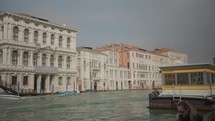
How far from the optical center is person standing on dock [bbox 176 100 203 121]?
3.41 metres

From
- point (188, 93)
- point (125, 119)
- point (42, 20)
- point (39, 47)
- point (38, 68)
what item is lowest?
point (125, 119)

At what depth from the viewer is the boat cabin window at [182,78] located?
14.0 meters

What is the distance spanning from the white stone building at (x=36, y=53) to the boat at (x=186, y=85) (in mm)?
22382

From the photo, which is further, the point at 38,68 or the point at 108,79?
the point at 108,79

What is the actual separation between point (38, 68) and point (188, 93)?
25.1 meters

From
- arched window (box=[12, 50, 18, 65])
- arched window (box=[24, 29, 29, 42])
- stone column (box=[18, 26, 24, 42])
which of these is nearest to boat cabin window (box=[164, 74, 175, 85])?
arched window (box=[12, 50, 18, 65])

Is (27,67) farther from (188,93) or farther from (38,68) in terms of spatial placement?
(188,93)

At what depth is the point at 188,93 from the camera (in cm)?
1379

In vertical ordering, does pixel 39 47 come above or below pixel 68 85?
above

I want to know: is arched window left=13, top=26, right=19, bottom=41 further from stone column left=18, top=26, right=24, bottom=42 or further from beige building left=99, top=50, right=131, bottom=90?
beige building left=99, top=50, right=131, bottom=90

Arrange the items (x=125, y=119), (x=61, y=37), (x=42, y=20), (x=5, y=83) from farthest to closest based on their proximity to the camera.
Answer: (x=61, y=37)
(x=42, y=20)
(x=5, y=83)
(x=125, y=119)

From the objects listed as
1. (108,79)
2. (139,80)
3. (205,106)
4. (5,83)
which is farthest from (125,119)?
(139,80)

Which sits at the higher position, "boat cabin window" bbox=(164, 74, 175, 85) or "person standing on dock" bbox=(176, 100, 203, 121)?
"boat cabin window" bbox=(164, 74, 175, 85)

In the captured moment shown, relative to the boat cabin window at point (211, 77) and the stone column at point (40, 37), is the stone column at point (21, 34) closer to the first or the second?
the stone column at point (40, 37)
